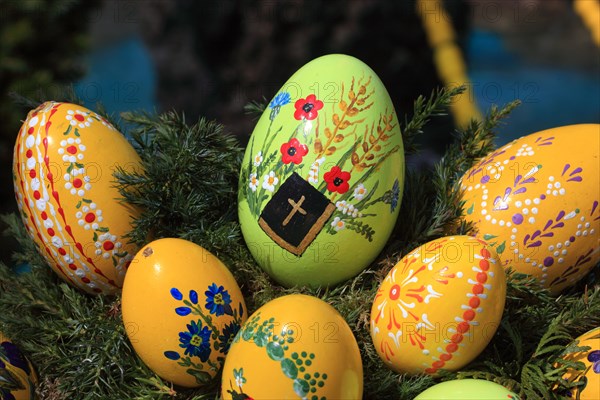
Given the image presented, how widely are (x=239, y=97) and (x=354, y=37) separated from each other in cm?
57

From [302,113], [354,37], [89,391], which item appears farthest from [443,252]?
[354,37]

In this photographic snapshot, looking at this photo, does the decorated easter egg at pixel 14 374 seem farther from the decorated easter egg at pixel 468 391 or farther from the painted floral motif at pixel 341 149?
the decorated easter egg at pixel 468 391

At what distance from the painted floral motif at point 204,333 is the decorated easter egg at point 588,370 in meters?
0.57

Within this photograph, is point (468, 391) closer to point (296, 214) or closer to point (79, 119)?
point (296, 214)

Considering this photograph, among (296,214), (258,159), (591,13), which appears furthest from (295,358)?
(591,13)

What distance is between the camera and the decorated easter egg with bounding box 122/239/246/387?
110 centimetres

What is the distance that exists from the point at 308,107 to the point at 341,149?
10 centimetres

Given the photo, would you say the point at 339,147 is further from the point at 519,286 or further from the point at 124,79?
the point at 124,79

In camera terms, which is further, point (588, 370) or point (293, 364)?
point (588, 370)

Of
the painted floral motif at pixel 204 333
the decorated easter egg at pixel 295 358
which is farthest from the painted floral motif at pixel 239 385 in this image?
the painted floral motif at pixel 204 333

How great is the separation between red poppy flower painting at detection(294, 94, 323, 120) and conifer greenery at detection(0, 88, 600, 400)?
204mm

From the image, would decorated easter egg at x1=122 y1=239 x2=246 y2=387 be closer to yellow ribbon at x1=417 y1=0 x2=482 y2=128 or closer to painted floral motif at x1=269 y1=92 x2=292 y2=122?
painted floral motif at x1=269 y1=92 x2=292 y2=122

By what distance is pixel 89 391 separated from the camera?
47.5 inches

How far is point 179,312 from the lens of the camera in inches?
43.1
